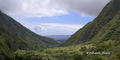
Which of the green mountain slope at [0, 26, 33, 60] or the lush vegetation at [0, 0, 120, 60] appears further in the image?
the green mountain slope at [0, 26, 33, 60]

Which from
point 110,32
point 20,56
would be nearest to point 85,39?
point 110,32

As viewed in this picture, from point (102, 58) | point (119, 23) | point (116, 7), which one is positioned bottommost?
point (102, 58)

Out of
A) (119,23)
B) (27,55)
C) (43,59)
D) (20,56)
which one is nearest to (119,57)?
(43,59)

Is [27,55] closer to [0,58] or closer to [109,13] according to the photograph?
[0,58]

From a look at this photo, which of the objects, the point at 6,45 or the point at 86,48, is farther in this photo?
the point at 86,48

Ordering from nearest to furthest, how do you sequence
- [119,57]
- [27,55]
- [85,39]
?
[119,57] → [27,55] → [85,39]

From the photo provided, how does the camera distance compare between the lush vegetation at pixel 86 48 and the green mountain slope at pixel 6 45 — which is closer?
the lush vegetation at pixel 86 48

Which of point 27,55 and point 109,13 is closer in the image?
point 27,55

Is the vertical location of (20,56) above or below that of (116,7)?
below

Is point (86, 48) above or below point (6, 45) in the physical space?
below

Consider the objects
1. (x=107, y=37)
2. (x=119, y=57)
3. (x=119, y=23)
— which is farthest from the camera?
(x=119, y=23)
